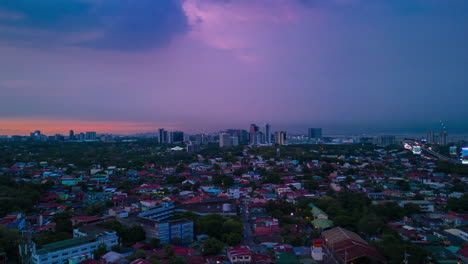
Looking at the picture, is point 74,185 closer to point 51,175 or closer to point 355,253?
point 51,175

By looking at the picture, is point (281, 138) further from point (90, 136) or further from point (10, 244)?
point (10, 244)

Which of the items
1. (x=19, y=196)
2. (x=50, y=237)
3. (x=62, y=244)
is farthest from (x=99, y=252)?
A: (x=19, y=196)

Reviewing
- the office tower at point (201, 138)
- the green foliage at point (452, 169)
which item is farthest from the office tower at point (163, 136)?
the green foliage at point (452, 169)

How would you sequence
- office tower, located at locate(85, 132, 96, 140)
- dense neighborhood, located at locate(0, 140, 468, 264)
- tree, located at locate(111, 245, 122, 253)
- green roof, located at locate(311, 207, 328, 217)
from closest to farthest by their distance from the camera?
1. dense neighborhood, located at locate(0, 140, 468, 264)
2. tree, located at locate(111, 245, 122, 253)
3. green roof, located at locate(311, 207, 328, 217)
4. office tower, located at locate(85, 132, 96, 140)

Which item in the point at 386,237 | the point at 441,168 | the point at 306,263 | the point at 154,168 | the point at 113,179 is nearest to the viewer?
the point at 306,263

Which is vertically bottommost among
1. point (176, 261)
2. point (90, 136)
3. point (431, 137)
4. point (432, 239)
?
point (432, 239)

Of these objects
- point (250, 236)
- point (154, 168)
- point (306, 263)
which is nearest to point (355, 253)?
point (306, 263)

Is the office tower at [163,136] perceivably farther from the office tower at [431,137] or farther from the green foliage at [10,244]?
the green foliage at [10,244]

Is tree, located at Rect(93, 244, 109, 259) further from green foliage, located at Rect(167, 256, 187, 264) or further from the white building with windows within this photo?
green foliage, located at Rect(167, 256, 187, 264)

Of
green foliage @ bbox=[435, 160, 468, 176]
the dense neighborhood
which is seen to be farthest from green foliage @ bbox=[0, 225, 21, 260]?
green foliage @ bbox=[435, 160, 468, 176]

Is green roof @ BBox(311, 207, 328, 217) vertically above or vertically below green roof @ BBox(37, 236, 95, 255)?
below

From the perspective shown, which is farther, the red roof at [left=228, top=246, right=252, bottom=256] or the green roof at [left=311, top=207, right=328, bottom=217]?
the green roof at [left=311, top=207, right=328, bottom=217]
